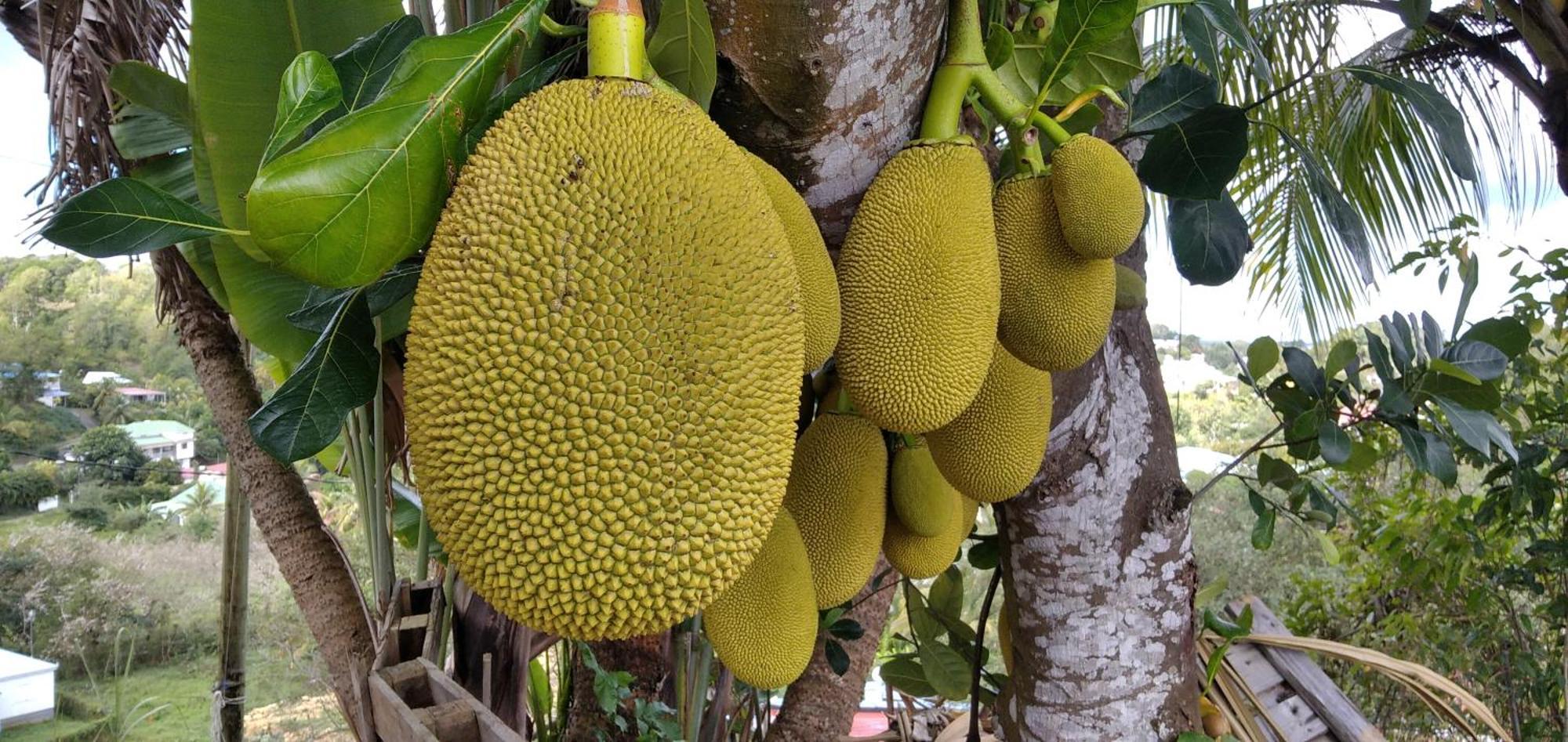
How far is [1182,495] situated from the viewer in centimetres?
74

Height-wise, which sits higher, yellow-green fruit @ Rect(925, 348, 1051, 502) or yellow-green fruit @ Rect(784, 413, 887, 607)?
yellow-green fruit @ Rect(925, 348, 1051, 502)

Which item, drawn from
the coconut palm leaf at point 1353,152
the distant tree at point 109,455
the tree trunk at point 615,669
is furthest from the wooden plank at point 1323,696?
the distant tree at point 109,455

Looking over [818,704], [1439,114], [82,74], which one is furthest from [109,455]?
[1439,114]

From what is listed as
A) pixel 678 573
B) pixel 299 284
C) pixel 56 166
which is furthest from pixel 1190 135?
pixel 56 166

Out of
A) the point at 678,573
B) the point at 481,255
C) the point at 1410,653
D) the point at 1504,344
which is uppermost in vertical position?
the point at 481,255

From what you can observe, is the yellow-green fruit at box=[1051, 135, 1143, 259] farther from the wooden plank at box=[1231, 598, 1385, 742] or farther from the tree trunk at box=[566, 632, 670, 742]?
the tree trunk at box=[566, 632, 670, 742]

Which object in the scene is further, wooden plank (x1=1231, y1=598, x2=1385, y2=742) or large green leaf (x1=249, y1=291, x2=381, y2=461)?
wooden plank (x1=1231, y1=598, x2=1385, y2=742)

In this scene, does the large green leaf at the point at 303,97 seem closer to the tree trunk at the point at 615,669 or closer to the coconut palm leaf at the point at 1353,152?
the tree trunk at the point at 615,669

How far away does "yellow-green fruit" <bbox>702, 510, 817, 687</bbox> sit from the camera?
0.56 m

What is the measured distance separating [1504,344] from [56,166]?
1.80 meters

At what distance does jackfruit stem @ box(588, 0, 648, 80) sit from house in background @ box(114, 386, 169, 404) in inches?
107

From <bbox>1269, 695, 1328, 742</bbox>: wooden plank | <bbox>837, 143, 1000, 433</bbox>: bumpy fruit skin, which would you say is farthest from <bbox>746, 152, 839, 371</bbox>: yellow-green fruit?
<bbox>1269, 695, 1328, 742</bbox>: wooden plank

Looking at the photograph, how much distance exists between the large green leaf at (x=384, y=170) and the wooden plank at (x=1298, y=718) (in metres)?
1.11

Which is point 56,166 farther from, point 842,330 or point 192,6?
point 842,330
